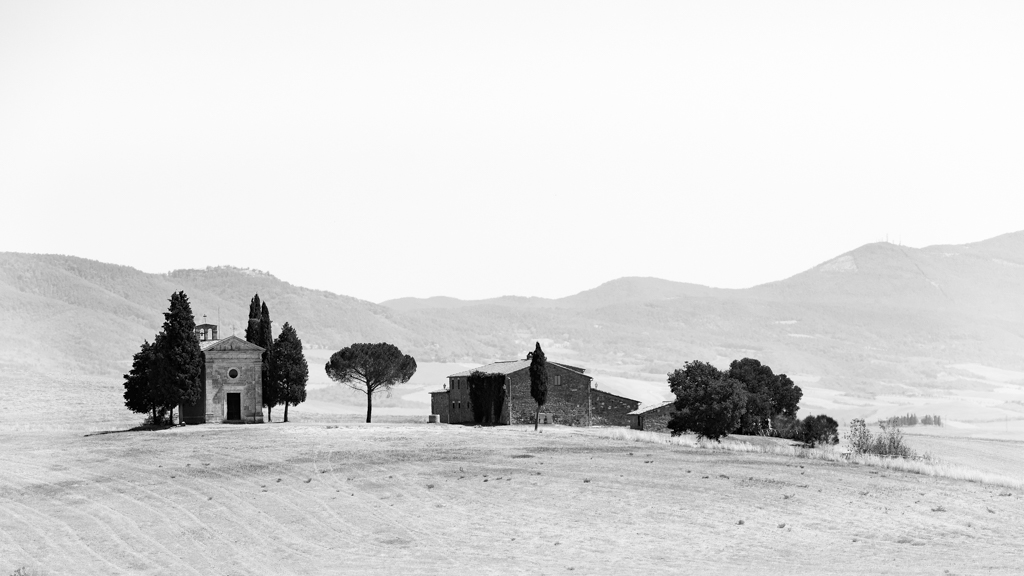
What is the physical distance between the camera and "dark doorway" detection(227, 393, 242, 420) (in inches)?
2842

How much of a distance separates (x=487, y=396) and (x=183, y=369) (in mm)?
23045

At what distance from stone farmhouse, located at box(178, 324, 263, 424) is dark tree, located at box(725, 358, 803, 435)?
31.7 m

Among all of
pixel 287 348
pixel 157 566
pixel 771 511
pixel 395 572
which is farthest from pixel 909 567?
pixel 287 348

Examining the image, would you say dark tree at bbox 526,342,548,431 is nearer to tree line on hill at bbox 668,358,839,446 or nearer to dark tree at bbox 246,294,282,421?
tree line on hill at bbox 668,358,839,446

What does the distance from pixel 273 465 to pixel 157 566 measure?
1881 centimetres

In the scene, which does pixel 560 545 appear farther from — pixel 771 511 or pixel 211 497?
pixel 211 497

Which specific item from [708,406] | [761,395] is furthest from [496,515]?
[761,395]

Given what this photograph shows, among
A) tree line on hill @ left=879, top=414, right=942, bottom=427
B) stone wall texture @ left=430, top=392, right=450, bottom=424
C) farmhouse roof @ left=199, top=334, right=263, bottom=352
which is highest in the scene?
farmhouse roof @ left=199, top=334, right=263, bottom=352

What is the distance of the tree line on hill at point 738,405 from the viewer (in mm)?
65375

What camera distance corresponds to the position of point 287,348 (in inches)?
3086

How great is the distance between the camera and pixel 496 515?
3416 cm

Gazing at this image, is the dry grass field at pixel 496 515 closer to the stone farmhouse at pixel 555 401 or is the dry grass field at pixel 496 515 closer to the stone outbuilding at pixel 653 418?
the stone farmhouse at pixel 555 401

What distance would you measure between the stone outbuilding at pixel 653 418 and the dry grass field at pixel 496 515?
97.8ft

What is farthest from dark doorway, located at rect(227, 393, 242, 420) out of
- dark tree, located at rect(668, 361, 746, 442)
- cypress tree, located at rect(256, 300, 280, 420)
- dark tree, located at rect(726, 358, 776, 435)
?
dark tree, located at rect(726, 358, 776, 435)
